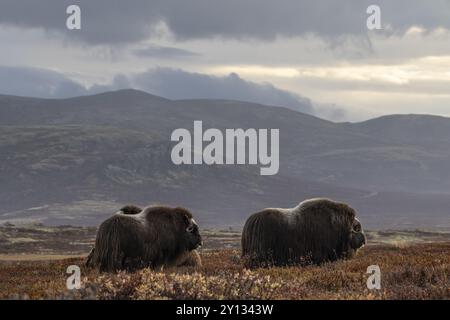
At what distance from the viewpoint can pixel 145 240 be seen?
17.5 metres

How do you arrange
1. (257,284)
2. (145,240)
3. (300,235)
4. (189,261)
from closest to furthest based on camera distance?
(257,284) → (145,240) → (300,235) → (189,261)

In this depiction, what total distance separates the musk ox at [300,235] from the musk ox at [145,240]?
1.73 meters

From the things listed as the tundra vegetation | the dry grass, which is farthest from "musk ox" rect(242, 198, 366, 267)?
the dry grass

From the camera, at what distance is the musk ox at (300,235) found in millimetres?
18375

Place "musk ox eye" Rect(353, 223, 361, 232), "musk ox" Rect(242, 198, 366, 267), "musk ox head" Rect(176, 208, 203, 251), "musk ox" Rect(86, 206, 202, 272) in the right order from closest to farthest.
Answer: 1. "musk ox" Rect(86, 206, 202, 272)
2. "musk ox" Rect(242, 198, 366, 267)
3. "musk ox head" Rect(176, 208, 203, 251)
4. "musk ox eye" Rect(353, 223, 361, 232)

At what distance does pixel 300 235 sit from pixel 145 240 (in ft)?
14.2

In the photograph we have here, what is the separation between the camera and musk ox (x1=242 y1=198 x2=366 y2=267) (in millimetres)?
18375

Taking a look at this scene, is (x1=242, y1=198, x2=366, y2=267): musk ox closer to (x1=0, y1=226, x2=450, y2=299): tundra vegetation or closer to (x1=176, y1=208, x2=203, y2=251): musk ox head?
(x1=0, y1=226, x2=450, y2=299): tundra vegetation

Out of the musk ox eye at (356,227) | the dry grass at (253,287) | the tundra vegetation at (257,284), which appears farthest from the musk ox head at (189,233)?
the dry grass at (253,287)

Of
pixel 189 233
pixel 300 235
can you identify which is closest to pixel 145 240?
pixel 189 233

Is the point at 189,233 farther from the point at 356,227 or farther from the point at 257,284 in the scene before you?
the point at 257,284

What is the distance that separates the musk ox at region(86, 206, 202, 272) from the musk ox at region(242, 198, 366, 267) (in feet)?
5.69
